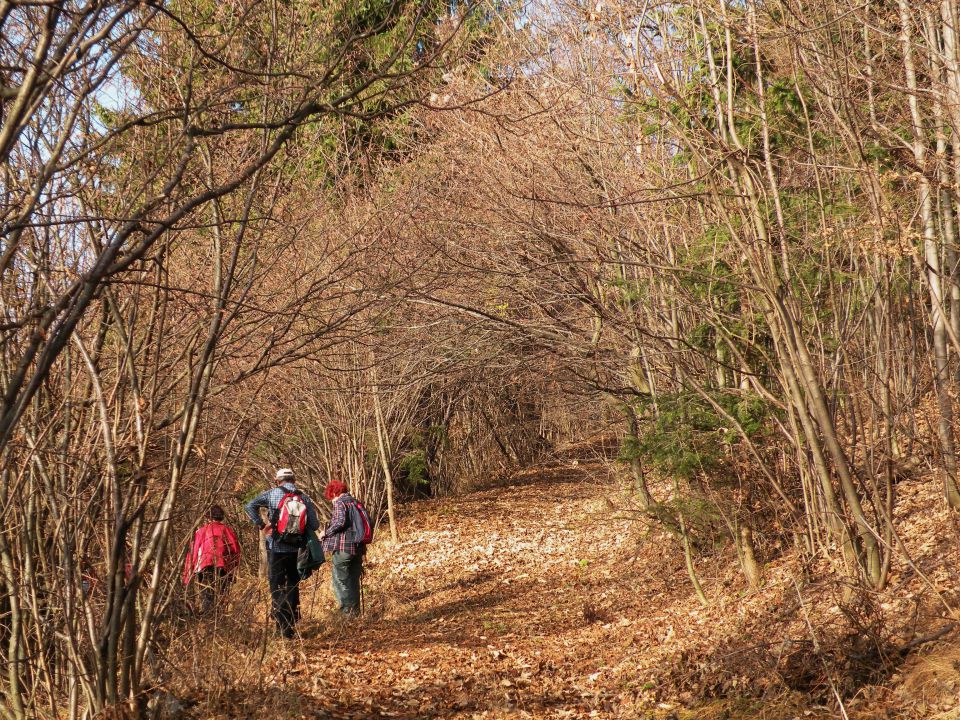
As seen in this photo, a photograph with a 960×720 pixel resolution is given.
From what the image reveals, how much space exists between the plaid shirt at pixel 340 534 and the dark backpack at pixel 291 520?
2.98 feet

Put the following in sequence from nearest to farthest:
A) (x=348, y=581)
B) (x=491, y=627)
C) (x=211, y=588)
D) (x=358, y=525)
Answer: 1. (x=211, y=588)
2. (x=491, y=627)
3. (x=358, y=525)
4. (x=348, y=581)

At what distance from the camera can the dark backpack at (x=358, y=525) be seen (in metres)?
10.3

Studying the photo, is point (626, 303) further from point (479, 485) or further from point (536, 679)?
point (479, 485)

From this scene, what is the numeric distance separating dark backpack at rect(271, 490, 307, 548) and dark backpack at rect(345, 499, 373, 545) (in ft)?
3.23

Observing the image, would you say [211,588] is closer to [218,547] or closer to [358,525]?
[218,547]

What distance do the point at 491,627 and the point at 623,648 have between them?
1893mm

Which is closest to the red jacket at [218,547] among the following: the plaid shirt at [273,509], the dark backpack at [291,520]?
the plaid shirt at [273,509]

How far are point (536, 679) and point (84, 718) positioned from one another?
3768 mm

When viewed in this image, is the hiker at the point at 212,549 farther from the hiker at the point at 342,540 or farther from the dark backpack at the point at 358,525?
the dark backpack at the point at 358,525

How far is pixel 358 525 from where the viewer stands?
409 inches

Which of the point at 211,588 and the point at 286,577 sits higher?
the point at 211,588

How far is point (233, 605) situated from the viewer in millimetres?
7246

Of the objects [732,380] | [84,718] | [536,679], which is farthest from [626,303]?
[84,718]

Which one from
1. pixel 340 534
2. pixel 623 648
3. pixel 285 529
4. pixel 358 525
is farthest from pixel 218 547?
pixel 623 648
